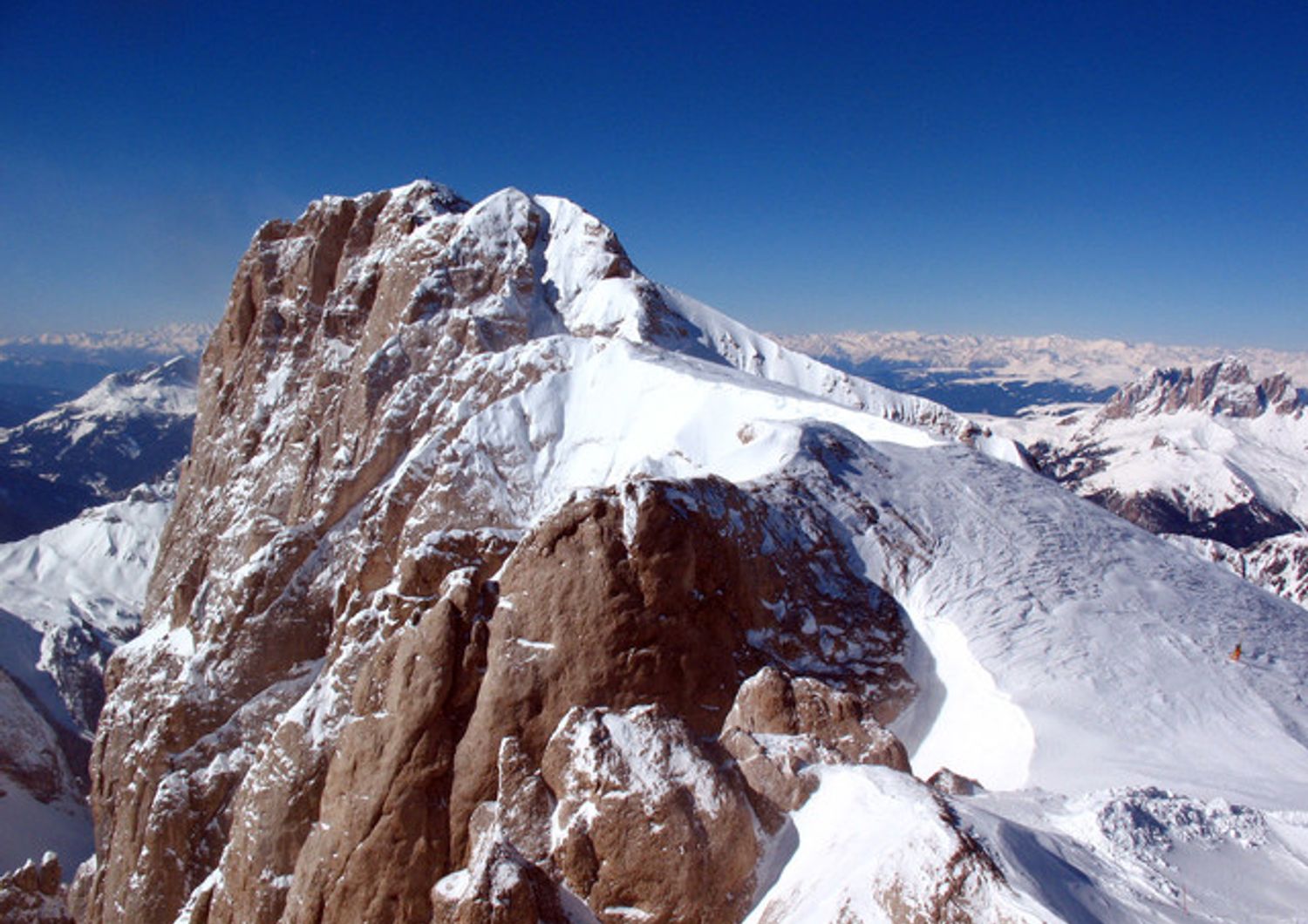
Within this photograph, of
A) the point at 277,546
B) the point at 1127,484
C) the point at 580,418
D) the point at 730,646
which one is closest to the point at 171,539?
the point at 277,546

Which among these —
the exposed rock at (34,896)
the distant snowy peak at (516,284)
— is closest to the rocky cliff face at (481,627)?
the distant snowy peak at (516,284)

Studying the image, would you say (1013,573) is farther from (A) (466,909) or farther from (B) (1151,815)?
(A) (466,909)

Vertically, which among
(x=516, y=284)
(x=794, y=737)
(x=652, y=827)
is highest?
(x=516, y=284)

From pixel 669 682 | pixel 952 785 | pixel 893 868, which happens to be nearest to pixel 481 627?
pixel 669 682

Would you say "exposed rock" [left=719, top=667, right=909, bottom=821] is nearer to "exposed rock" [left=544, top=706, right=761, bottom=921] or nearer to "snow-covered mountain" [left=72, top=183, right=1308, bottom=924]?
"snow-covered mountain" [left=72, top=183, right=1308, bottom=924]

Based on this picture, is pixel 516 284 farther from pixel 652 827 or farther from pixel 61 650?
pixel 61 650
